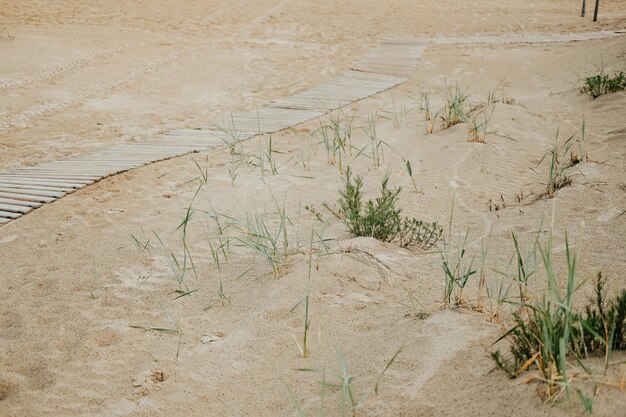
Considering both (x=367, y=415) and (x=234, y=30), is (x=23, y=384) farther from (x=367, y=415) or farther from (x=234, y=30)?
(x=234, y=30)

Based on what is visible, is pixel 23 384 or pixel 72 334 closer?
pixel 23 384

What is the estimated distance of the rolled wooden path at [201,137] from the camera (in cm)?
416

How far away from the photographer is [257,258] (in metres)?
2.95

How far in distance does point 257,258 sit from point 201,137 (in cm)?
277

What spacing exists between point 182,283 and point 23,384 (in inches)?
33.9

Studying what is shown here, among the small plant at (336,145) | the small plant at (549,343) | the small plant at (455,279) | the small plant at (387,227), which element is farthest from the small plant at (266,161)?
the small plant at (549,343)

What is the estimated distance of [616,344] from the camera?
5.44ft

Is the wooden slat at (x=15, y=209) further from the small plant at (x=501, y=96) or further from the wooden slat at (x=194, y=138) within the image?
the small plant at (x=501, y=96)

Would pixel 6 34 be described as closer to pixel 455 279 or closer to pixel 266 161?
pixel 266 161

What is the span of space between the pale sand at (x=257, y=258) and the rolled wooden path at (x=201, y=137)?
0.62 ft

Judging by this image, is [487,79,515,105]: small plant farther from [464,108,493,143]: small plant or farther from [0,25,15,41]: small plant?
[0,25,15,41]: small plant

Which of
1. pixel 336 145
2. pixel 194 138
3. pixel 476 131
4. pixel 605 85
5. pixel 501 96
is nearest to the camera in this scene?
pixel 476 131

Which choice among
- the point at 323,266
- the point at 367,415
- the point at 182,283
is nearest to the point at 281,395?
the point at 367,415

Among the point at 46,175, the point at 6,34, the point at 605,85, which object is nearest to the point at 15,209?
the point at 46,175
